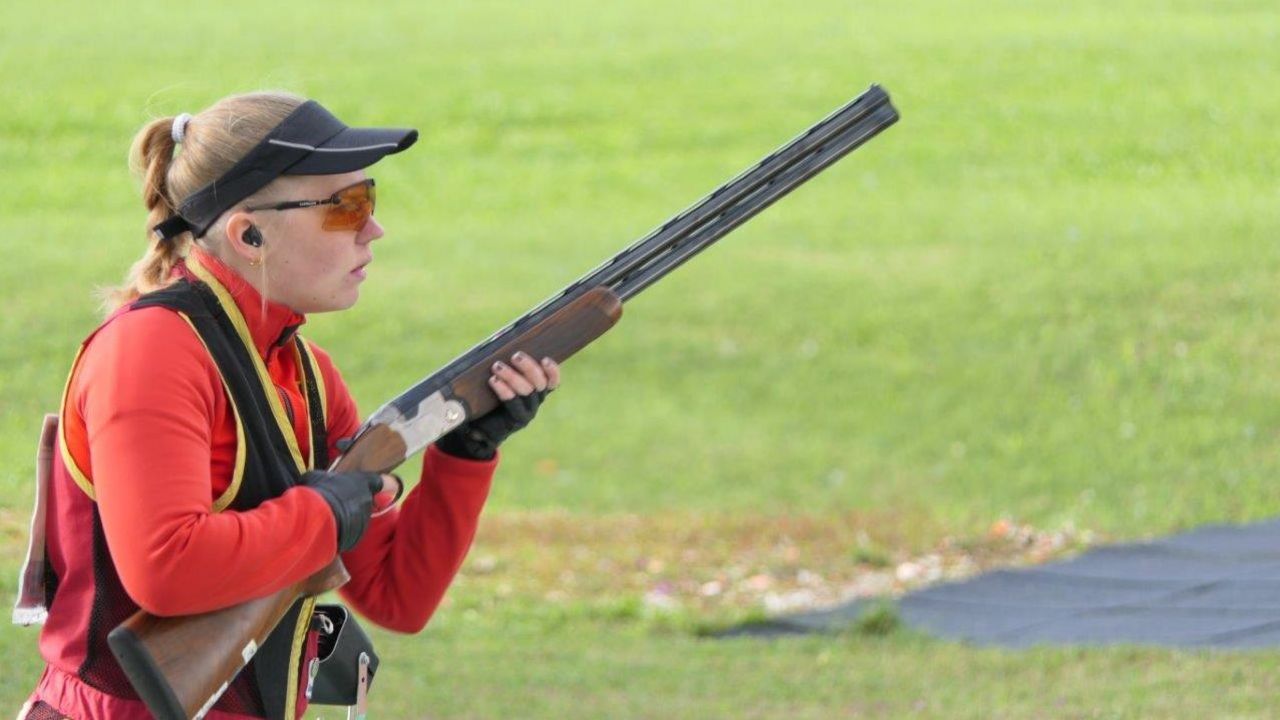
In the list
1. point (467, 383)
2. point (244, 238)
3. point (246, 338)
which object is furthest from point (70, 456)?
point (467, 383)

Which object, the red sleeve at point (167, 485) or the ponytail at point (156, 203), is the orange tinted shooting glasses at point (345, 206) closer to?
the ponytail at point (156, 203)

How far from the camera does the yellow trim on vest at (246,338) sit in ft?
9.75

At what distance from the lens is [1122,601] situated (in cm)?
820

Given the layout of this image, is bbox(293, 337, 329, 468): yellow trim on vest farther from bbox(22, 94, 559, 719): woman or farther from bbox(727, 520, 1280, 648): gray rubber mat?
bbox(727, 520, 1280, 648): gray rubber mat

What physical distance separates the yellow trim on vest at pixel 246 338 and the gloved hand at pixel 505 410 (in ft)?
1.35

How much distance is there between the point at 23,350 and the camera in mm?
12711

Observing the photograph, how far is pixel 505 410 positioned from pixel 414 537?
0.30m

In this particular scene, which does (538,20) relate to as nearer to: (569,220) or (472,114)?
(472,114)

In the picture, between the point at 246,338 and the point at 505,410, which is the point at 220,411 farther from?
the point at 505,410

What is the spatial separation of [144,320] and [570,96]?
1921cm

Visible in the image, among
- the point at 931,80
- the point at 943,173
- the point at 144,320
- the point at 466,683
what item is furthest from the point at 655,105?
→ the point at 144,320

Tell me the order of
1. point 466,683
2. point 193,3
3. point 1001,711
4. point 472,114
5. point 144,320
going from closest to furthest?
point 144,320 < point 1001,711 < point 466,683 < point 472,114 < point 193,3

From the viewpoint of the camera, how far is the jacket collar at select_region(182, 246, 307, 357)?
3012 millimetres

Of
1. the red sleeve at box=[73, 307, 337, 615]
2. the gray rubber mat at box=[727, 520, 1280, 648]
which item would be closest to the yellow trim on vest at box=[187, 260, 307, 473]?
the red sleeve at box=[73, 307, 337, 615]
